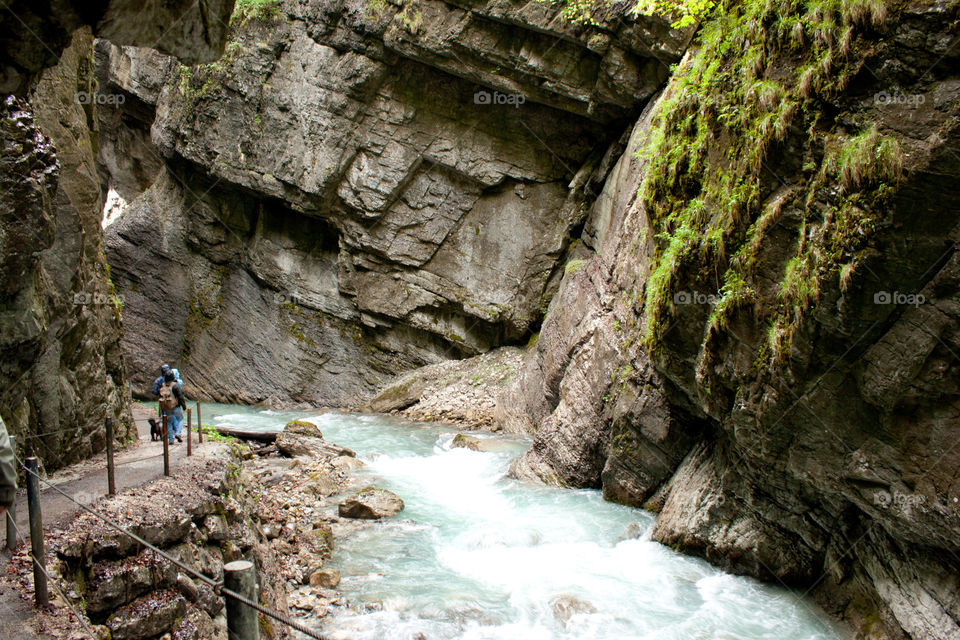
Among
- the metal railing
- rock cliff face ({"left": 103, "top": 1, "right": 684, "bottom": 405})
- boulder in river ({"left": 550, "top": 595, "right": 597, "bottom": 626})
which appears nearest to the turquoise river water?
Answer: boulder in river ({"left": 550, "top": 595, "right": 597, "bottom": 626})

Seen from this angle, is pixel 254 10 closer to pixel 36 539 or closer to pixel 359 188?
pixel 359 188

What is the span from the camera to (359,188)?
2088 centimetres

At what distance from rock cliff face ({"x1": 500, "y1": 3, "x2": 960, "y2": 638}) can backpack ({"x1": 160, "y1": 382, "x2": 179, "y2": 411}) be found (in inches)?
318

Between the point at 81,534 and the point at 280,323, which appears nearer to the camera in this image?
the point at 81,534

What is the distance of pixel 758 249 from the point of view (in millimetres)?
6617

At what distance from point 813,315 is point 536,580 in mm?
4795

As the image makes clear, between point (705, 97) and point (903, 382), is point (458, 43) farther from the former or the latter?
point (903, 382)

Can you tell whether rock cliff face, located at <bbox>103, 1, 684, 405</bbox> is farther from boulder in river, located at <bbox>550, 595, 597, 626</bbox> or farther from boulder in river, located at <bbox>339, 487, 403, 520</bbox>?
boulder in river, located at <bbox>550, 595, 597, 626</bbox>

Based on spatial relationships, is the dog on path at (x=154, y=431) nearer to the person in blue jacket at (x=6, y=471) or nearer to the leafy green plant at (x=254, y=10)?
the person in blue jacket at (x=6, y=471)

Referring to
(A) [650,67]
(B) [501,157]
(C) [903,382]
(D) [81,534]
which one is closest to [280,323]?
(B) [501,157]

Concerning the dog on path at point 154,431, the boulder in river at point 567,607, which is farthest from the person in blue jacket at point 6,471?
the dog on path at point 154,431

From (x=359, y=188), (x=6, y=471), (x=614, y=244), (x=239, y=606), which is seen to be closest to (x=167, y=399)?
(x=6, y=471)

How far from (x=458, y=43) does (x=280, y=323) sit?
12.7 m

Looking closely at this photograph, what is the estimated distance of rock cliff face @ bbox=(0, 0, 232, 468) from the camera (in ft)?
19.0
